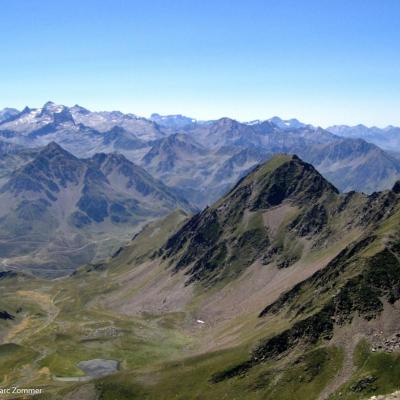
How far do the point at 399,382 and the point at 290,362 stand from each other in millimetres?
39318

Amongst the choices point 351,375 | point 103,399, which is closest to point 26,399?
point 103,399

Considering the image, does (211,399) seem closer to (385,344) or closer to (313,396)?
(313,396)

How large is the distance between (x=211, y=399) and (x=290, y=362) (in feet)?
92.6

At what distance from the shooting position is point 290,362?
18538cm

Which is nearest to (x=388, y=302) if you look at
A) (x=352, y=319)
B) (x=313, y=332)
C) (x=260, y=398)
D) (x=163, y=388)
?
(x=352, y=319)

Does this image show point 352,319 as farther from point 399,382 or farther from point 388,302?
point 399,382

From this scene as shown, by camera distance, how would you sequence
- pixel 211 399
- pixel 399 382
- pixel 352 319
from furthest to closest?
pixel 352 319 → pixel 211 399 → pixel 399 382

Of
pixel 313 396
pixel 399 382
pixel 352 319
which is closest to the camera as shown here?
pixel 399 382

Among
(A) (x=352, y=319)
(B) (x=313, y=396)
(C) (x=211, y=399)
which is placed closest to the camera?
(B) (x=313, y=396)

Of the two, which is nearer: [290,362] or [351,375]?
[351,375]

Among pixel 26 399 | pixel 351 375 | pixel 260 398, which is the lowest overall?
pixel 26 399

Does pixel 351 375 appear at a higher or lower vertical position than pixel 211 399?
higher

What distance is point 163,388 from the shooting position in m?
197

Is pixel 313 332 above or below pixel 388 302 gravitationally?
below
